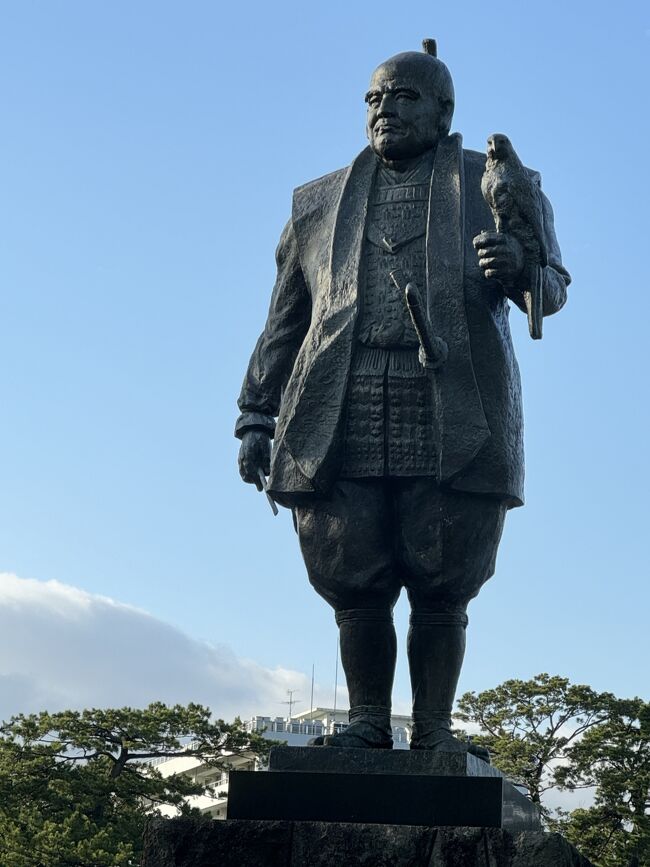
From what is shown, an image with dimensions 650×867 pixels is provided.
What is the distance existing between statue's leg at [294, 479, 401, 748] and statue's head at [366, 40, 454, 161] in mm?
1436

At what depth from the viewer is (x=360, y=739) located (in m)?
4.80

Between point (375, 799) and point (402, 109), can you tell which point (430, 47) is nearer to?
point (402, 109)

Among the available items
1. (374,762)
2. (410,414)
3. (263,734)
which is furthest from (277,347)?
(263,734)

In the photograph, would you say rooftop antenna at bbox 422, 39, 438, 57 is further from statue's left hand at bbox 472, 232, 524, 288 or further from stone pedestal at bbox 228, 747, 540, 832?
stone pedestal at bbox 228, 747, 540, 832

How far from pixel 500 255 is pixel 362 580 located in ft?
4.37

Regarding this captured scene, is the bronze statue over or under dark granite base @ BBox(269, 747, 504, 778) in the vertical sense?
over

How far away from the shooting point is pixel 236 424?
5.64 metres

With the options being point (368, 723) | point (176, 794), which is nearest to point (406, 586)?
point (368, 723)

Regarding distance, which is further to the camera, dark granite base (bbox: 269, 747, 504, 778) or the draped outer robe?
the draped outer robe

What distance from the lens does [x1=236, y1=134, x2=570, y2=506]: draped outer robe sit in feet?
16.4

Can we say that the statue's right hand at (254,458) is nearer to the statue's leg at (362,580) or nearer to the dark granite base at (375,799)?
the statue's leg at (362,580)

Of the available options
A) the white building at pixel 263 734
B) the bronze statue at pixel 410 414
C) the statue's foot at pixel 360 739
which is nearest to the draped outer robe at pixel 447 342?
the bronze statue at pixel 410 414

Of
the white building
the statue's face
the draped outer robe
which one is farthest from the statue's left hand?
the white building

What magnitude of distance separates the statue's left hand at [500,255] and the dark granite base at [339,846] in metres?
2.02
